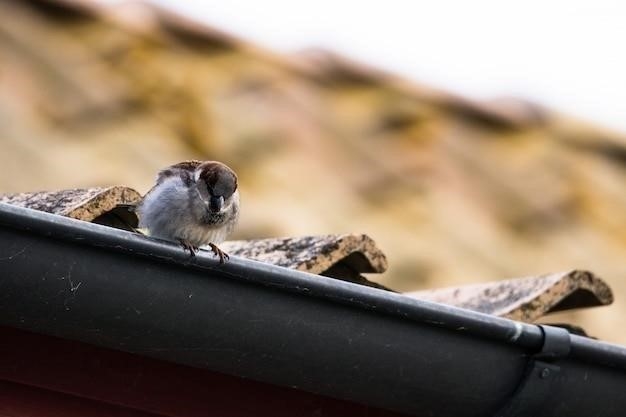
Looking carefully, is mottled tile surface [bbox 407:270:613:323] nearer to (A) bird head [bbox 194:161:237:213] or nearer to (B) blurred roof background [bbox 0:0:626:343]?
(A) bird head [bbox 194:161:237:213]

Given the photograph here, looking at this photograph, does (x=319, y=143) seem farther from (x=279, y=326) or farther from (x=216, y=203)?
(x=279, y=326)

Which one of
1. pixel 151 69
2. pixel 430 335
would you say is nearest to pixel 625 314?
pixel 151 69

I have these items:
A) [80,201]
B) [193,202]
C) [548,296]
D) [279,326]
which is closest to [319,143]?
[193,202]

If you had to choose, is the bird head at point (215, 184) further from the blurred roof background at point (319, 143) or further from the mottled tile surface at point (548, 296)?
the mottled tile surface at point (548, 296)

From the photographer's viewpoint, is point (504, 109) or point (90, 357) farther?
point (504, 109)

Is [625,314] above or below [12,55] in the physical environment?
below

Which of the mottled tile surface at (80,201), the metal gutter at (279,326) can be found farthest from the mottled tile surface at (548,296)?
the mottled tile surface at (80,201)

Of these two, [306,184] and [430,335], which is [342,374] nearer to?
[430,335]

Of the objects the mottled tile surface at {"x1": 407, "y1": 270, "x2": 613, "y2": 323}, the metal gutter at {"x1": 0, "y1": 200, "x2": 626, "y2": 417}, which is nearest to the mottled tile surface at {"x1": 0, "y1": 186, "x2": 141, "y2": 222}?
the metal gutter at {"x1": 0, "y1": 200, "x2": 626, "y2": 417}
